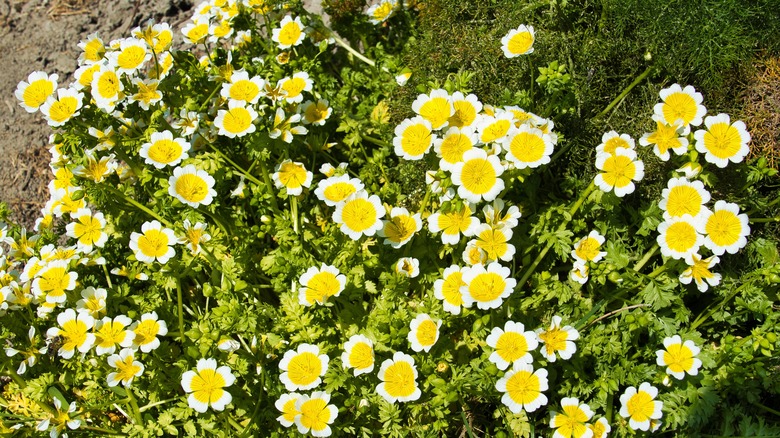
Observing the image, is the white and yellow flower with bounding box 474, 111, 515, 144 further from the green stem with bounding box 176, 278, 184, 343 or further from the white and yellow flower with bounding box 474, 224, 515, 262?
the green stem with bounding box 176, 278, 184, 343

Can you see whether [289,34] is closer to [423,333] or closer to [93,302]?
[93,302]

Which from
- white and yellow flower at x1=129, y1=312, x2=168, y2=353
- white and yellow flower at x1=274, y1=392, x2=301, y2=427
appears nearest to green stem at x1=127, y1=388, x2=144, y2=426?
white and yellow flower at x1=129, y1=312, x2=168, y2=353

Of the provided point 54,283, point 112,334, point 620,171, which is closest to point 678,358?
point 620,171

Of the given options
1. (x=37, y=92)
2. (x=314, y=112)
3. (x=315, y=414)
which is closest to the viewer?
(x=315, y=414)

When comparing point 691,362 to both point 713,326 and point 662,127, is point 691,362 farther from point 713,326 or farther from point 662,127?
point 662,127

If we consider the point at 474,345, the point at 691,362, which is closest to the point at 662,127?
the point at 691,362

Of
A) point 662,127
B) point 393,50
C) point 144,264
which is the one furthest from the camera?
point 393,50
